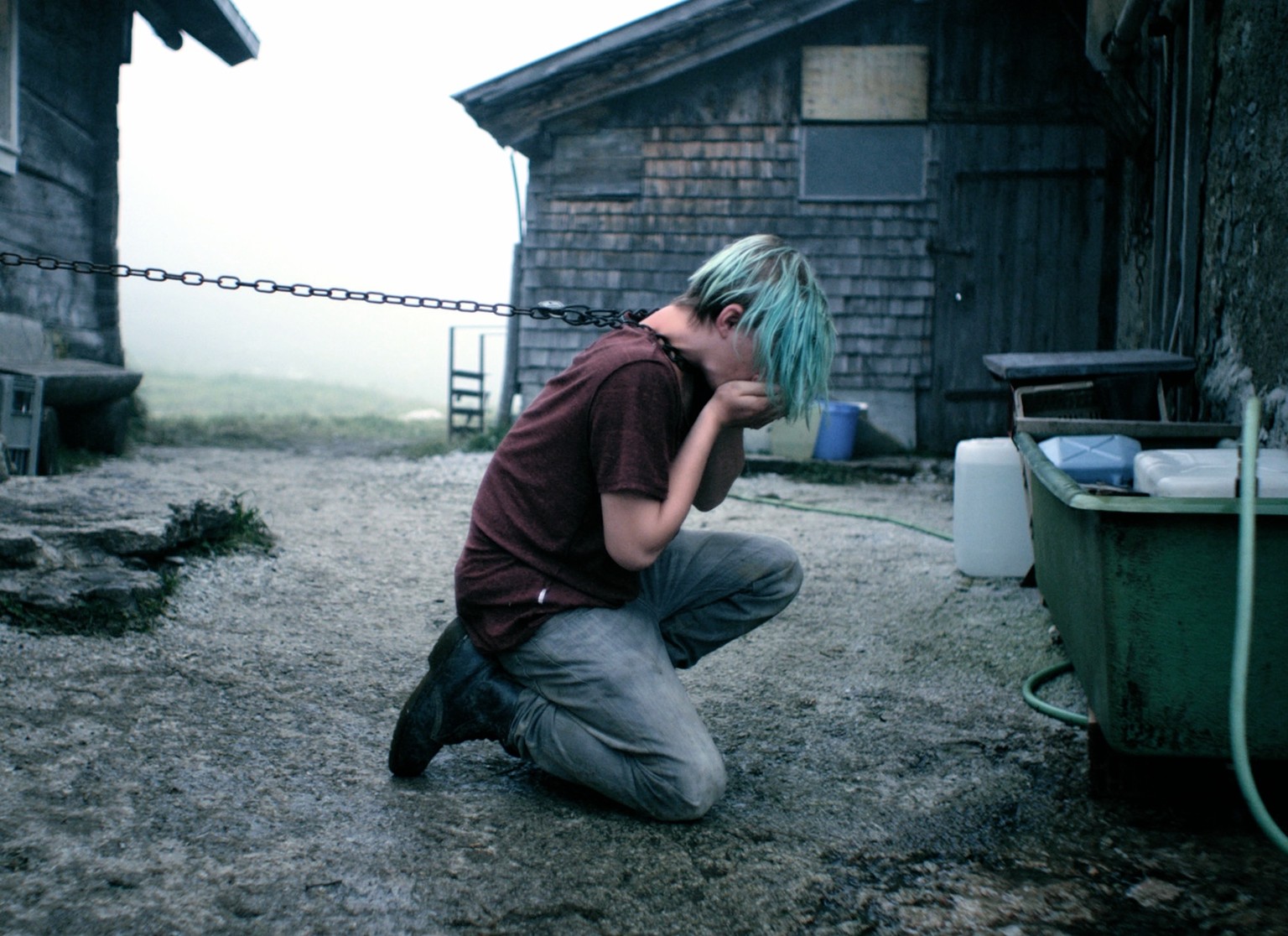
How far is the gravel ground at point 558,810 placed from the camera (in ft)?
5.61

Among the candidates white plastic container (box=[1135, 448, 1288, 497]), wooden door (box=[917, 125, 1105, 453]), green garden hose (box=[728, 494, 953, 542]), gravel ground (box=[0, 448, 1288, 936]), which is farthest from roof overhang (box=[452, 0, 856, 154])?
white plastic container (box=[1135, 448, 1288, 497])

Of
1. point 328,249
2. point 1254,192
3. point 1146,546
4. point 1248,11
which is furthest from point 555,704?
point 328,249

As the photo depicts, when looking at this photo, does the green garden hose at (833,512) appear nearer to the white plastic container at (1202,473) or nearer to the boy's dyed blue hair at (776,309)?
the white plastic container at (1202,473)

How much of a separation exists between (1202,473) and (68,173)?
26.0 feet

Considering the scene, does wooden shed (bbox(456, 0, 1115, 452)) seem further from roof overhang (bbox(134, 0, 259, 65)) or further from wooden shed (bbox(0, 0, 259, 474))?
wooden shed (bbox(0, 0, 259, 474))

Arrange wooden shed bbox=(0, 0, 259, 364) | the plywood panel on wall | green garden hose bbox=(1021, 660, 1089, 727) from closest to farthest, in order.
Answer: green garden hose bbox=(1021, 660, 1089, 727) < wooden shed bbox=(0, 0, 259, 364) < the plywood panel on wall

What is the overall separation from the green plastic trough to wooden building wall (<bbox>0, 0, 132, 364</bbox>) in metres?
6.83

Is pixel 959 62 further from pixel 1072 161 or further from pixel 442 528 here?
pixel 442 528

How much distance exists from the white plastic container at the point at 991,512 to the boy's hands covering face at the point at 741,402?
7.69 feet

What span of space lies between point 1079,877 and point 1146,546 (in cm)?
60

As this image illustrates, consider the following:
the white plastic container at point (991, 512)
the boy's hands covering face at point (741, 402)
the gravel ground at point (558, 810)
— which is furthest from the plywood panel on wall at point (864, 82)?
the boy's hands covering face at point (741, 402)

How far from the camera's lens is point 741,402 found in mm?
2016

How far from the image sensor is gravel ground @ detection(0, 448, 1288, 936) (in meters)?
1.71

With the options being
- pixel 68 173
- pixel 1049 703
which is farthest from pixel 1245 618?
pixel 68 173
